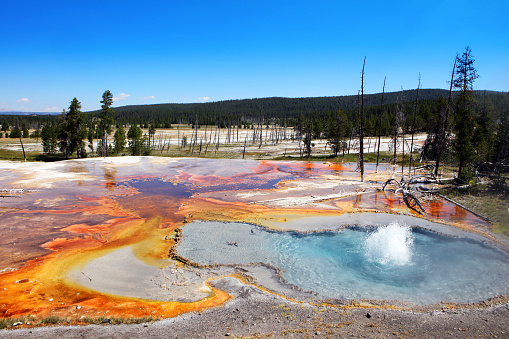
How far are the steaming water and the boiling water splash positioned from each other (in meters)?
0.04

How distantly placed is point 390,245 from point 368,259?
6.99 ft

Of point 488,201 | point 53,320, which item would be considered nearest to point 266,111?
point 488,201

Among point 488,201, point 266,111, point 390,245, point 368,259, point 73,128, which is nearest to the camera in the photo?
Answer: point 368,259

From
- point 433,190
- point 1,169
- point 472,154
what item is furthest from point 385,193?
point 1,169

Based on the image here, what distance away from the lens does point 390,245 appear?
13.3 metres

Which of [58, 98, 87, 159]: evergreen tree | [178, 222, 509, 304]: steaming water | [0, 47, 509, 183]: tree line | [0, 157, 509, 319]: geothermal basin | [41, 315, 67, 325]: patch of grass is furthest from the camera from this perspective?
[58, 98, 87, 159]: evergreen tree

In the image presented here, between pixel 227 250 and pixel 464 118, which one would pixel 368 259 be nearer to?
pixel 227 250

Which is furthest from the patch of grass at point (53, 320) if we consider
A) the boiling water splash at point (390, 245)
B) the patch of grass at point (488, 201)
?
the patch of grass at point (488, 201)

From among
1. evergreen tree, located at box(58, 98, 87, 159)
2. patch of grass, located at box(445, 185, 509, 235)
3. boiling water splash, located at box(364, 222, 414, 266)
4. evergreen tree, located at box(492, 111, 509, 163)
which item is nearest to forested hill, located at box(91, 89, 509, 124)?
evergreen tree, located at box(58, 98, 87, 159)

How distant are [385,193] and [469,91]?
1181 cm

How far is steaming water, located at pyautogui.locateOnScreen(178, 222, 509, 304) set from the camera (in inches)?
379

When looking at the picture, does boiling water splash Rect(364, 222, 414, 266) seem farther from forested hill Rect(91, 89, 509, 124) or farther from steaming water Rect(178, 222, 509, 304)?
forested hill Rect(91, 89, 509, 124)

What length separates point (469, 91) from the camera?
2559cm

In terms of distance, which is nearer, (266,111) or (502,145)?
(502,145)
